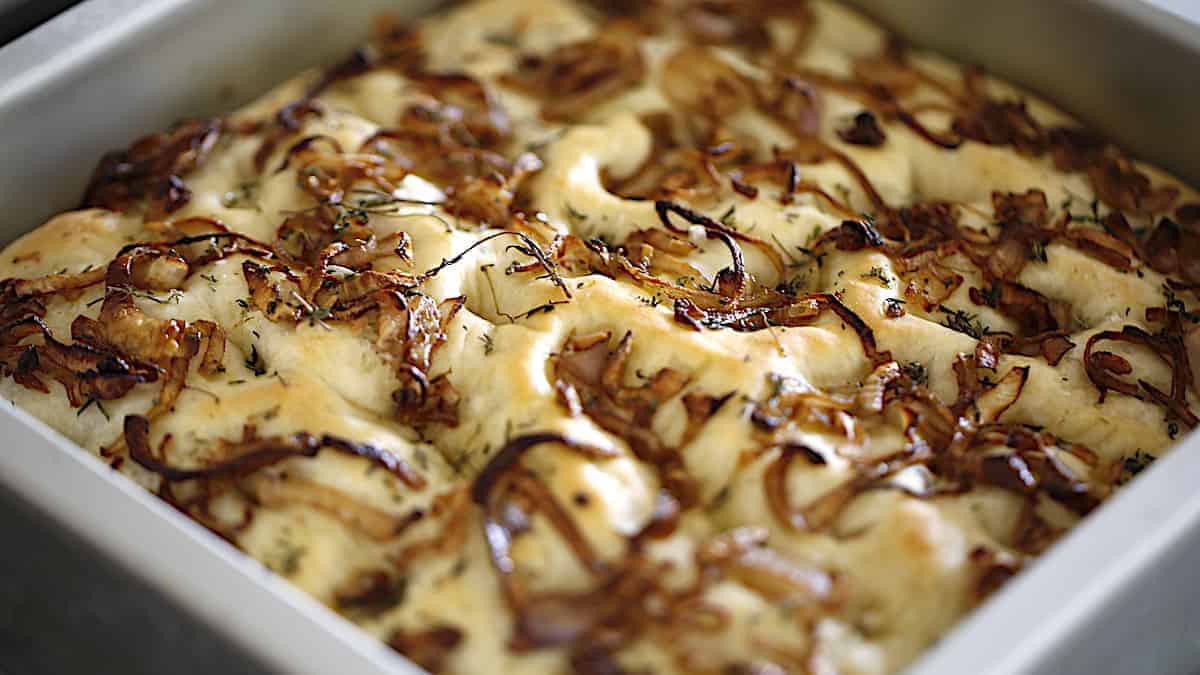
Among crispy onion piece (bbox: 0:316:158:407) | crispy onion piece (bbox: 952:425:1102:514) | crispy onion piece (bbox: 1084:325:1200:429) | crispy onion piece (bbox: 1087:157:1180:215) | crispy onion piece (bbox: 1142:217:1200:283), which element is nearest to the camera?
crispy onion piece (bbox: 952:425:1102:514)

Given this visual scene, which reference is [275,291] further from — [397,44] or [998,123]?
[998,123]

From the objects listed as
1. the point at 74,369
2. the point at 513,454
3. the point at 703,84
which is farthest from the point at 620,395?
the point at 703,84

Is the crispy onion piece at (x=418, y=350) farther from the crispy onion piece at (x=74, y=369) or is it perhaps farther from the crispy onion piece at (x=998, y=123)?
the crispy onion piece at (x=998, y=123)

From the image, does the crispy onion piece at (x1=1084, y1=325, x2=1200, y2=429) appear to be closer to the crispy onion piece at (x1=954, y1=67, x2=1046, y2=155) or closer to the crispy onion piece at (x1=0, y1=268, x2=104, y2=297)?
the crispy onion piece at (x1=954, y1=67, x2=1046, y2=155)

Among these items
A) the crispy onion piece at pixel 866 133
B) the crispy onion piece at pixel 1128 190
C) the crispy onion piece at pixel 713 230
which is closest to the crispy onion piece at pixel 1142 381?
the crispy onion piece at pixel 1128 190

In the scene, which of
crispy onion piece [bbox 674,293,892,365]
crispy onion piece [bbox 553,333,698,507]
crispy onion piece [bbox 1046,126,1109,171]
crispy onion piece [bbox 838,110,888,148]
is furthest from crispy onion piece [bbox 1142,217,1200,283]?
crispy onion piece [bbox 553,333,698,507]

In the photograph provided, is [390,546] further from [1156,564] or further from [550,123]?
[550,123]
